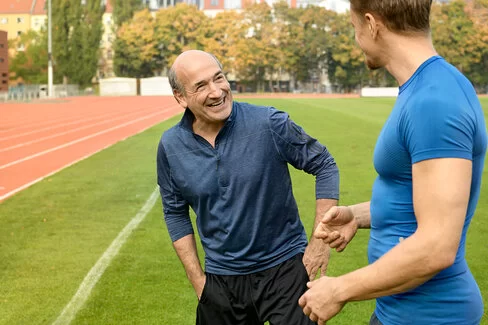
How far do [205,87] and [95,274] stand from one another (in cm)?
432

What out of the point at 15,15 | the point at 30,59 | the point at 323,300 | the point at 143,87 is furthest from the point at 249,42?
the point at 323,300

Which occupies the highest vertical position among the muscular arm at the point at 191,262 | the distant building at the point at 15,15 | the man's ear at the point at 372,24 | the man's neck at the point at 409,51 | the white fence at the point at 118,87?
the distant building at the point at 15,15

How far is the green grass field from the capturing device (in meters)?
6.59

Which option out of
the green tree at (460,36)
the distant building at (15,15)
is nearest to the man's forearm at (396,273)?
the green tree at (460,36)

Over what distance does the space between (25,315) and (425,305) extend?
4.71 meters

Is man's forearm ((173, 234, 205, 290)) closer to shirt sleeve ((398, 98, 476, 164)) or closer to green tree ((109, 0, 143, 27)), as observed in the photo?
shirt sleeve ((398, 98, 476, 164))

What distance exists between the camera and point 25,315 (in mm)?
6492

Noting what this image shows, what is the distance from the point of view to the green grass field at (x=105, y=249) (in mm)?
6586

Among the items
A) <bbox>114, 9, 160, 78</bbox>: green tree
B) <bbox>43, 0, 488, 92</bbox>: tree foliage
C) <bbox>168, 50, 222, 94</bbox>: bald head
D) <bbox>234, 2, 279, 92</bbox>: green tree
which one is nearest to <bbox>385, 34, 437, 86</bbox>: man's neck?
<bbox>168, 50, 222, 94</bbox>: bald head

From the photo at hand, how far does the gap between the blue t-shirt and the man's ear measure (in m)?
0.16

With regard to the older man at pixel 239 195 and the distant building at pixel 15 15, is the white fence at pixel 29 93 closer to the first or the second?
the distant building at pixel 15 15

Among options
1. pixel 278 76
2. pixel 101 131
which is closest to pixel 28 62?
pixel 278 76

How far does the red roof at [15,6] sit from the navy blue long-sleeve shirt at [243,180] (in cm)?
12668

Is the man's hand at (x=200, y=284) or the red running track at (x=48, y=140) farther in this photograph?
A: the red running track at (x=48, y=140)
